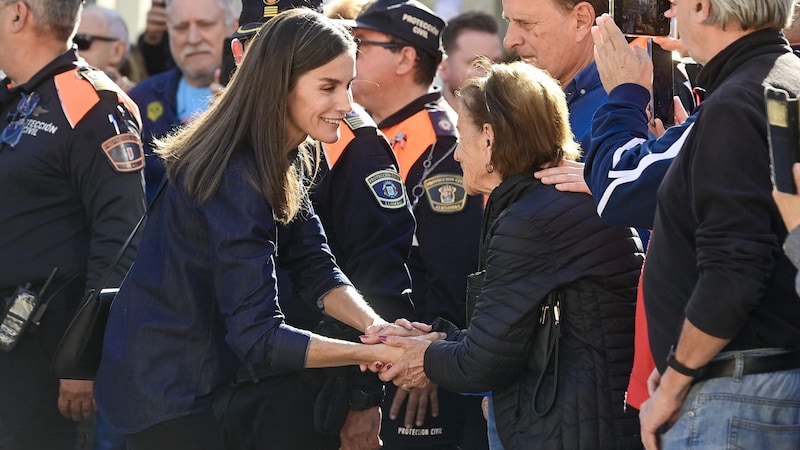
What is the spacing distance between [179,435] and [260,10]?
204 centimetres

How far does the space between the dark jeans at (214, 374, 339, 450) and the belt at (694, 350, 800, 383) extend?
162 cm

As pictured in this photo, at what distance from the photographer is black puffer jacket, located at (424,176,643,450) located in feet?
10.5

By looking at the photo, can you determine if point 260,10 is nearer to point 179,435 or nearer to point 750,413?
point 179,435

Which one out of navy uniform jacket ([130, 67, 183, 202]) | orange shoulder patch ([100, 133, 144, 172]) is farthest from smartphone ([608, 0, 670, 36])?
navy uniform jacket ([130, 67, 183, 202])

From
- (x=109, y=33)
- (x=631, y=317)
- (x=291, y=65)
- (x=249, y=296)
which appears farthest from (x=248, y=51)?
(x=109, y=33)

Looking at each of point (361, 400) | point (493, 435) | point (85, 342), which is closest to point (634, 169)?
point (493, 435)

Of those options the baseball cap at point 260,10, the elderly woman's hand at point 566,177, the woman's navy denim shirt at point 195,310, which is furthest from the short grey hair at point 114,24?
the elderly woman's hand at point 566,177

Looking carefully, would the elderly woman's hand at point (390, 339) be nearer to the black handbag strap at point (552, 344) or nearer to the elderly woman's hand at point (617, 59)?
the black handbag strap at point (552, 344)

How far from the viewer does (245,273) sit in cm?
342

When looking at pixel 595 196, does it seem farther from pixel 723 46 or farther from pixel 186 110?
pixel 186 110

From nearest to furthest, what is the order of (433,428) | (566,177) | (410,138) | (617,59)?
1. (617,59)
2. (566,177)
3. (433,428)
4. (410,138)

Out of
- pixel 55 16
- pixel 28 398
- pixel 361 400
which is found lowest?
pixel 28 398

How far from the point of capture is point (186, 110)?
269 inches

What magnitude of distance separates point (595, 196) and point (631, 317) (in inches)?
16.8
